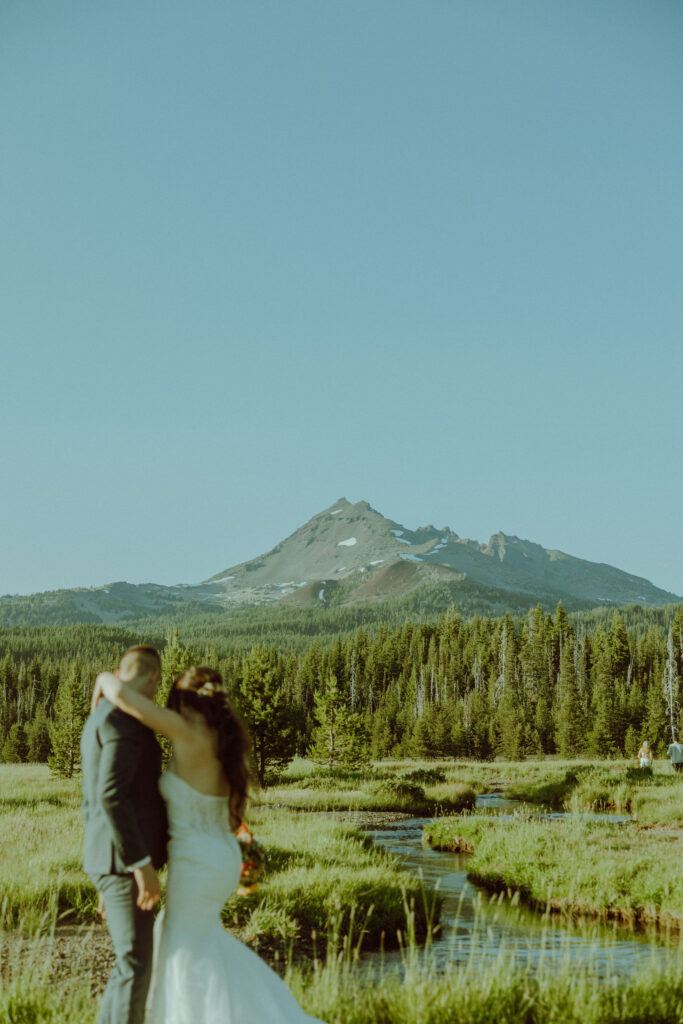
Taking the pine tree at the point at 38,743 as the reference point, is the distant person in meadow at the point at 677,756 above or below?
above

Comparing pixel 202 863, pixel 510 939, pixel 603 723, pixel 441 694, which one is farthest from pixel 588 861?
pixel 441 694

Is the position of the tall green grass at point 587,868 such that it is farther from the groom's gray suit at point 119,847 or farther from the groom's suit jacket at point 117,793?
the groom's suit jacket at point 117,793

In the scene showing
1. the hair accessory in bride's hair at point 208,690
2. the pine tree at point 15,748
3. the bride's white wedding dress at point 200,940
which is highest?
the hair accessory in bride's hair at point 208,690

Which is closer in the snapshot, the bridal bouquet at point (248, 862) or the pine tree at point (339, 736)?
the bridal bouquet at point (248, 862)

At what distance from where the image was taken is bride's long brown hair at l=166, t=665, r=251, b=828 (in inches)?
229

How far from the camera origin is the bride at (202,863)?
5.46 m

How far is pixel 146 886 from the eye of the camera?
514 cm

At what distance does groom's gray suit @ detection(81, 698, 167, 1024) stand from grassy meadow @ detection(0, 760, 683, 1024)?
1.28 metres

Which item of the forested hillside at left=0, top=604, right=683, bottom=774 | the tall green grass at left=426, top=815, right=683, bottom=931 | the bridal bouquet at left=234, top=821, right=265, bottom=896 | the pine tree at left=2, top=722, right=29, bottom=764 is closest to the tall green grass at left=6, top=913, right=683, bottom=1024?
the bridal bouquet at left=234, top=821, right=265, bottom=896

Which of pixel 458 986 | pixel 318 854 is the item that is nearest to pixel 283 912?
pixel 318 854

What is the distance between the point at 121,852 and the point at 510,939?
10.3 m

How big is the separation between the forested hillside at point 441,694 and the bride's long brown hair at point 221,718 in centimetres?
3512

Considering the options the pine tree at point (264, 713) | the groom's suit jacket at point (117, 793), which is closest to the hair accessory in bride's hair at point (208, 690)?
the groom's suit jacket at point (117, 793)

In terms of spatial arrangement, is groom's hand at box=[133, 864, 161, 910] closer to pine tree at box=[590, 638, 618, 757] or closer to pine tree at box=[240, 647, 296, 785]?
pine tree at box=[240, 647, 296, 785]
